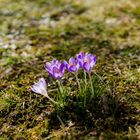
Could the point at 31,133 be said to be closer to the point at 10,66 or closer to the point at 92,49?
the point at 10,66

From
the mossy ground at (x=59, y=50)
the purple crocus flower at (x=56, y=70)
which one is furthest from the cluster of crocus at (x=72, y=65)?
the mossy ground at (x=59, y=50)

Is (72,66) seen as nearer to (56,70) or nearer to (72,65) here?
(72,65)

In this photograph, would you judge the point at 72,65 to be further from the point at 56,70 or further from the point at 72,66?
the point at 56,70

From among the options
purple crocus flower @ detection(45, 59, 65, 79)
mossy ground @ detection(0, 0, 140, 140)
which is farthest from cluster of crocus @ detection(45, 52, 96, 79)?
mossy ground @ detection(0, 0, 140, 140)

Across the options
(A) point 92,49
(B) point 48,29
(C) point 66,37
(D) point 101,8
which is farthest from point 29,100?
(D) point 101,8

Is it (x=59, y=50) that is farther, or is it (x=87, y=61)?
(x=59, y=50)

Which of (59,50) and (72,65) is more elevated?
(59,50)

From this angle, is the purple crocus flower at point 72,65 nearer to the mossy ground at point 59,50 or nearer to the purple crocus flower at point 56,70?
the purple crocus flower at point 56,70

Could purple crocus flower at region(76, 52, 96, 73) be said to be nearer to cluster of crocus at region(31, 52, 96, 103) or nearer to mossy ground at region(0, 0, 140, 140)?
cluster of crocus at region(31, 52, 96, 103)

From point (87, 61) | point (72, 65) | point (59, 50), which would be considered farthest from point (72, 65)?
point (59, 50)
